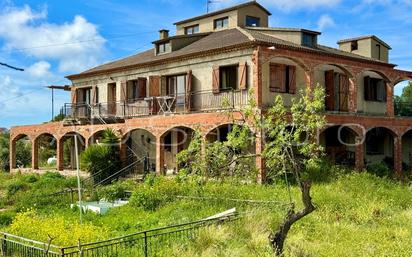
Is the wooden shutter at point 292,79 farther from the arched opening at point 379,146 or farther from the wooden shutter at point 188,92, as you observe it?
the arched opening at point 379,146

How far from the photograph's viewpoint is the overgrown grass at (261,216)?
38.3 feet

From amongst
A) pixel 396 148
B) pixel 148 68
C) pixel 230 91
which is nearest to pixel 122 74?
pixel 148 68

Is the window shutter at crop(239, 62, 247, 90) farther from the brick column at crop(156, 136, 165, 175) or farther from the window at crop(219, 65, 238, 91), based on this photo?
the brick column at crop(156, 136, 165, 175)

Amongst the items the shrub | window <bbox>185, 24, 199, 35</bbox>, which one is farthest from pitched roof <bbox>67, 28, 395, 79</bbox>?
the shrub

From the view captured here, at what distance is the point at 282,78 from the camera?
24.3m

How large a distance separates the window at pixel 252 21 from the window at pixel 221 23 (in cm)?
122

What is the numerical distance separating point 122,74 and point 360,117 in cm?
1357

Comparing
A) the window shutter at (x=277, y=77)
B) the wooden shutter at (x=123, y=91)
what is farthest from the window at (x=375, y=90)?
the wooden shutter at (x=123, y=91)

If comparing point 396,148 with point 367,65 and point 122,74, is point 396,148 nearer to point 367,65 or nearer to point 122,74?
point 367,65

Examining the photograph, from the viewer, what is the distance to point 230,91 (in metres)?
23.8

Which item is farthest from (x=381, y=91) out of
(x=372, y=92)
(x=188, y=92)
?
(x=188, y=92)

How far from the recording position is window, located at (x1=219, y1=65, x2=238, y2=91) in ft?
79.4

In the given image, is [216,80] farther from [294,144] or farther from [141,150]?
[294,144]

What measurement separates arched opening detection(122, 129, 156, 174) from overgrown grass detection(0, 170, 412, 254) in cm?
473
